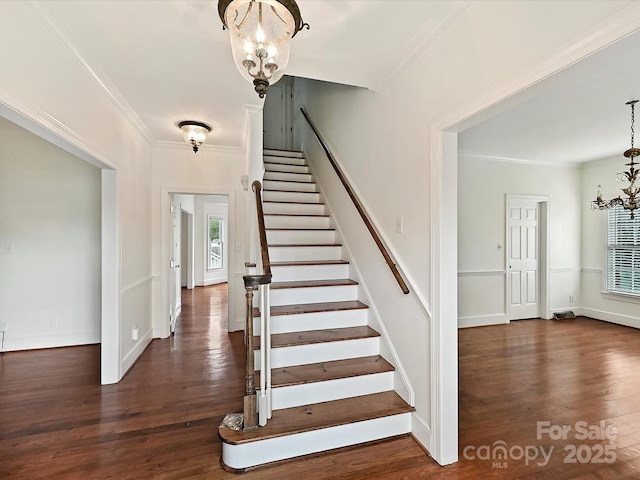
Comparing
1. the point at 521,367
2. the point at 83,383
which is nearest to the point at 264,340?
the point at 83,383

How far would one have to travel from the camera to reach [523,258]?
17.2ft

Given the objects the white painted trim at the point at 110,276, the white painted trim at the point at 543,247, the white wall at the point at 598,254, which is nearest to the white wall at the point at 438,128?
the white painted trim at the point at 110,276

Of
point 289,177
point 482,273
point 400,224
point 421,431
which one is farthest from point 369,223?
point 482,273

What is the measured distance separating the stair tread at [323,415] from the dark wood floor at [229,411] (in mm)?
190

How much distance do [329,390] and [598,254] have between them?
5758 mm

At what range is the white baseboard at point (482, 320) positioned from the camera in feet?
15.8

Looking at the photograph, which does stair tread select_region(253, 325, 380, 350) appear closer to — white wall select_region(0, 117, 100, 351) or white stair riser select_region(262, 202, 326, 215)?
white stair riser select_region(262, 202, 326, 215)

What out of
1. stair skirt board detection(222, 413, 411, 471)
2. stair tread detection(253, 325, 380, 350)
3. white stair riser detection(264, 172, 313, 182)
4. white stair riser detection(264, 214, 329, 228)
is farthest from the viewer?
white stair riser detection(264, 172, 313, 182)

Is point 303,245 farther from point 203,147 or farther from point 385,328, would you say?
point 203,147

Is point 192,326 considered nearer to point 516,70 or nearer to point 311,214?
point 311,214

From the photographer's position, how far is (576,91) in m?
2.77

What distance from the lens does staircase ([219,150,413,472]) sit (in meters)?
1.90

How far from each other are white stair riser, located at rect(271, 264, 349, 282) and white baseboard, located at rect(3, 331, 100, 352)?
282cm

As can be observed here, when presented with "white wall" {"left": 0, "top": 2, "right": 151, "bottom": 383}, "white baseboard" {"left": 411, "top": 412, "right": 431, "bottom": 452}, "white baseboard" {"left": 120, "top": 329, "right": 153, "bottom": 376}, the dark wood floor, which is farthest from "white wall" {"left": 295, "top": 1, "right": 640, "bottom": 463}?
"white baseboard" {"left": 120, "top": 329, "right": 153, "bottom": 376}
